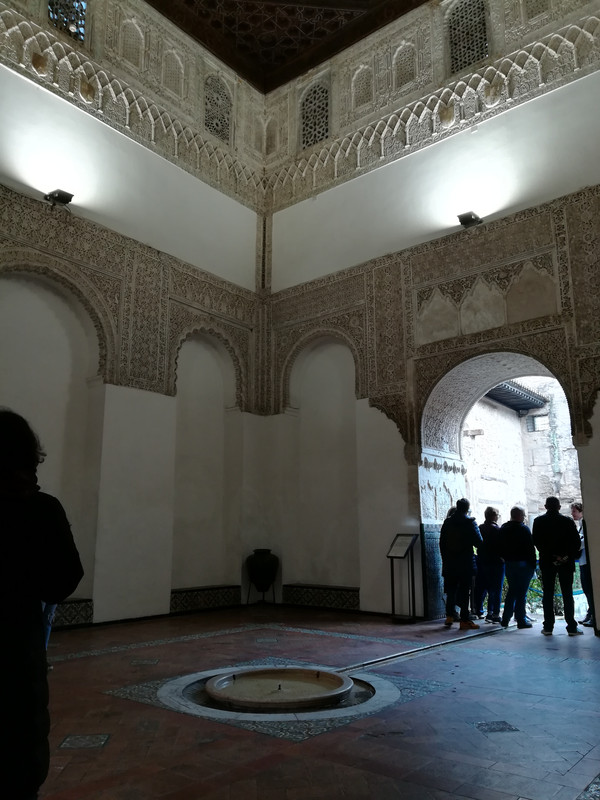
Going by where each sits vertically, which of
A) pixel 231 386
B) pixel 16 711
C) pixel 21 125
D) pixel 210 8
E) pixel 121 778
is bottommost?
pixel 121 778

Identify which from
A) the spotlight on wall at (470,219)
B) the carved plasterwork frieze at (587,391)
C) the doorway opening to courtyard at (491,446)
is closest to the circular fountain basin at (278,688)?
the doorway opening to courtyard at (491,446)

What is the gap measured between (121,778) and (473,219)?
738 centimetres

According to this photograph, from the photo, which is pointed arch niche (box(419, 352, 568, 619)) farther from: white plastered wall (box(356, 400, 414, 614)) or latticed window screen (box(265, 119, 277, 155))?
latticed window screen (box(265, 119, 277, 155))

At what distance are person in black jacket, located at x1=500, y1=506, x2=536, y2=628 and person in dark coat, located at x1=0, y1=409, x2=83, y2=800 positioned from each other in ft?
19.9

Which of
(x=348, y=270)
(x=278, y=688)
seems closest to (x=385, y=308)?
(x=348, y=270)

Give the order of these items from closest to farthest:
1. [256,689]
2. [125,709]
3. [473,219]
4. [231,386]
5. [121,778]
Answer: [121,778] → [125,709] → [256,689] → [473,219] → [231,386]

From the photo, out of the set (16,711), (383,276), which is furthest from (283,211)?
(16,711)

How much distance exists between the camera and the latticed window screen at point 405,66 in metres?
9.66

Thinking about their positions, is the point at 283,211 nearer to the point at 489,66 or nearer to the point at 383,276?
the point at 383,276

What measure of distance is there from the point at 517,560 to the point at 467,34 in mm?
7235

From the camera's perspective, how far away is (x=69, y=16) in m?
8.57

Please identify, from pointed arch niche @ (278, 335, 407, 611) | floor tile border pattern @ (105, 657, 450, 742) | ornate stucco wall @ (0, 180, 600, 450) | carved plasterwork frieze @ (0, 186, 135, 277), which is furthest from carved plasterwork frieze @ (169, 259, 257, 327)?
floor tile border pattern @ (105, 657, 450, 742)

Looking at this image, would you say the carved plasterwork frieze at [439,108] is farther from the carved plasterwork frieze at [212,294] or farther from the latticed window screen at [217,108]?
the carved plasterwork frieze at [212,294]

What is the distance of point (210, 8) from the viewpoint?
397 inches
